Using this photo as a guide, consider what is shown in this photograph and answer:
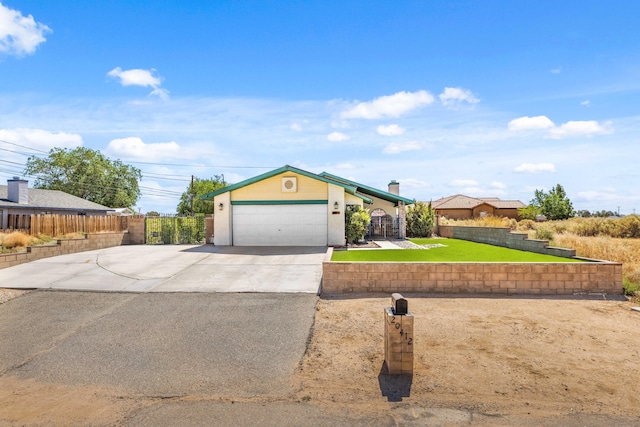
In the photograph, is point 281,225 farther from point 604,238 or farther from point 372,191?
point 604,238

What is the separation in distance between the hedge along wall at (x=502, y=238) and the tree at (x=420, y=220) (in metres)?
1.23

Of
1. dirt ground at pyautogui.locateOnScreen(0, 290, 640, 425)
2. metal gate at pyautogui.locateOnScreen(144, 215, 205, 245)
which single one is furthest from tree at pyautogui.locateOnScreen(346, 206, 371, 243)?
dirt ground at pyautogui.locateOnScreen(0, 290, 640, 425)

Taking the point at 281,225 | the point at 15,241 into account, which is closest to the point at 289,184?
the point at 281,225

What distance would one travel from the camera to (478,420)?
4.35 meters

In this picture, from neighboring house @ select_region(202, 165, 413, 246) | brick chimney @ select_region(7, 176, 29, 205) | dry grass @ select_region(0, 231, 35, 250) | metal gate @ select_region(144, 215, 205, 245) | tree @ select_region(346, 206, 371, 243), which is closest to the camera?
dry grass @ select_region(0, 231, 35, 250)

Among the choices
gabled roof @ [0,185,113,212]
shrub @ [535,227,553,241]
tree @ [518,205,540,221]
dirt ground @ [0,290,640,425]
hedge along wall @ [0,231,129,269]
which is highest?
gabled roof @ [0,185,113,212]

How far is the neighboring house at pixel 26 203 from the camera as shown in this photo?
26.4 meters

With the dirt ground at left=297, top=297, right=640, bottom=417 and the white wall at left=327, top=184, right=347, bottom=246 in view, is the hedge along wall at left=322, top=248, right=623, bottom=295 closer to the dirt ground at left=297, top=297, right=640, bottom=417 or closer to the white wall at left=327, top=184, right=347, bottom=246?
the dirt ground at left=297, top=297, right=640, bottom=417

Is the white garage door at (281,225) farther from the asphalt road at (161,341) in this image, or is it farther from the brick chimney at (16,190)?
the brick chimney at (16,190)

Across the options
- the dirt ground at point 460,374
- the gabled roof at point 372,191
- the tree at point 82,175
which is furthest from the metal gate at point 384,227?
the tree at point 82,175

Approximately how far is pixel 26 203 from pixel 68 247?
651 inches

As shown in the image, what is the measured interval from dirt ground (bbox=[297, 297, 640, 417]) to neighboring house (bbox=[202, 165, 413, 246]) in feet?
34.4

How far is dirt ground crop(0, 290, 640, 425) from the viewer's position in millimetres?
4688

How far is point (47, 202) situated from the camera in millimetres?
31109
